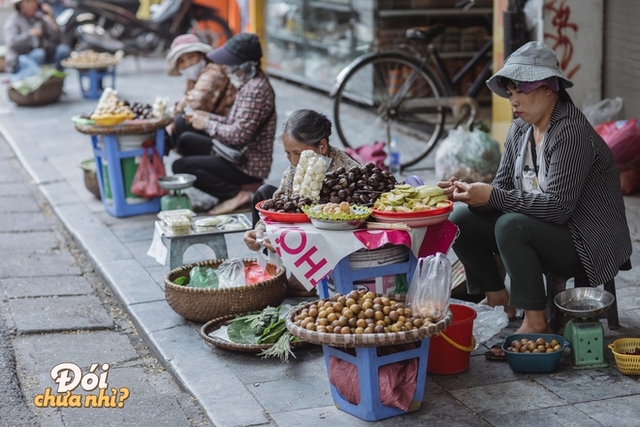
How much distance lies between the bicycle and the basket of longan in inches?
178

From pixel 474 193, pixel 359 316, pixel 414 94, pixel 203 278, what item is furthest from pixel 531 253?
pixel 414 94

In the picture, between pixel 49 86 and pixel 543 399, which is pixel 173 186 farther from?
pixel 49 86

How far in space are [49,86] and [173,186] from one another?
691cm

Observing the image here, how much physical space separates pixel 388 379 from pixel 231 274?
1.54 meters

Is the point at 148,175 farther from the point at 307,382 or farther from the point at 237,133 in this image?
the point at 307,382

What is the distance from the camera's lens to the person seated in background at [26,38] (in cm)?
1410

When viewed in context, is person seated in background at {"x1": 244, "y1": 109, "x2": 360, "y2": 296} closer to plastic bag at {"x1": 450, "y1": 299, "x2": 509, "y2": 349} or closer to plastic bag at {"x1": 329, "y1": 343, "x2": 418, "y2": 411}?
plastic bag at {"x1": 450, "y1": 299, "x2": 509, "y2": 349}

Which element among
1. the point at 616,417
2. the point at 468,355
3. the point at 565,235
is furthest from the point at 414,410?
the point at 565,235

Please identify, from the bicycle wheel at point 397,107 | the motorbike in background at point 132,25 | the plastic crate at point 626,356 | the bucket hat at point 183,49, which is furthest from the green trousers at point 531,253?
the motorbike in background at point 132,25

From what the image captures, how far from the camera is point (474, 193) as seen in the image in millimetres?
4273

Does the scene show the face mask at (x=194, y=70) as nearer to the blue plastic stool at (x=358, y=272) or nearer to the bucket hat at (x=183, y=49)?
the bucket hat at (x=183, y=49)

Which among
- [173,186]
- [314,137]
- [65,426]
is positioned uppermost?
[314,137]

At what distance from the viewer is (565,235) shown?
421cm

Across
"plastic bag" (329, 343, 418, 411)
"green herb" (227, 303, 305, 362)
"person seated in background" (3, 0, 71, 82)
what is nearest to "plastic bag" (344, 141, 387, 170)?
"green herb" (227, 303, 305, 362)
